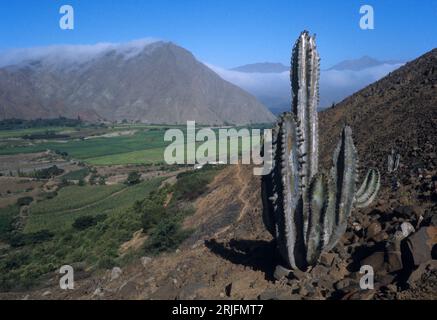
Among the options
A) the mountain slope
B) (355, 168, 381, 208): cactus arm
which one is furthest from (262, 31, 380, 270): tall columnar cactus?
the mountain slope

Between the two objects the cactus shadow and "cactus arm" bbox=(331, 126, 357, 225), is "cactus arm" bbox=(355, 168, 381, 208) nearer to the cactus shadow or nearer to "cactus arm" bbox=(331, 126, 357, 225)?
"cactus arm" bbox=(331, 126, 357, 225)

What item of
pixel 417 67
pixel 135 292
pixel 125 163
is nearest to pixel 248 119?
pixel 125 163

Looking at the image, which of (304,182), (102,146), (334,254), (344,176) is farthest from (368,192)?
(102,146)

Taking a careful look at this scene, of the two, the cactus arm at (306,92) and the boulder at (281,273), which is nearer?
the boulder at (281,273)

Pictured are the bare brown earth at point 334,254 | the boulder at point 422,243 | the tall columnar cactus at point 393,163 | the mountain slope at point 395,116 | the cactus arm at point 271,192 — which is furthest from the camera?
the mountain slope at point 395,116

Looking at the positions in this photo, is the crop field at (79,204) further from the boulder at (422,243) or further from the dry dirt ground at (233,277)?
the boulder at (422,243)

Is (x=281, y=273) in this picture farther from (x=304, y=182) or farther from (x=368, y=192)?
(x=368, y=192)

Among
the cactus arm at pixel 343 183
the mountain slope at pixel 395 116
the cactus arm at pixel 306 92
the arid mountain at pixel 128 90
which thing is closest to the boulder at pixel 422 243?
the cactus arm at pixel 343 183
